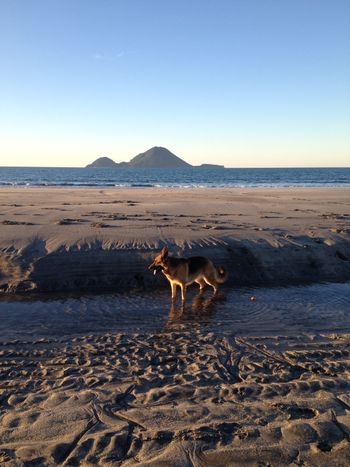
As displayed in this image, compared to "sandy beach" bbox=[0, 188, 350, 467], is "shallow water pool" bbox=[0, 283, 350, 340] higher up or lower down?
lower down

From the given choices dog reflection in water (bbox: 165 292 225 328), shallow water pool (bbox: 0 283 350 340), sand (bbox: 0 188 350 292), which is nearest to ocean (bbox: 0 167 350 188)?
sand (bbox: 0 188 350 292)

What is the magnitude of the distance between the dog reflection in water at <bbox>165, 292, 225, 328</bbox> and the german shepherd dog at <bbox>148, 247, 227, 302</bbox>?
281 mm

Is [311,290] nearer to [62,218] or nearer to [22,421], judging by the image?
[22,421]

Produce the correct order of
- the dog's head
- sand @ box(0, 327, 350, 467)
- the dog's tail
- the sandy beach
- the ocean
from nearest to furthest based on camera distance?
sand @ box(0, 327, 350, 467) → the sandy beach → the dog's head → the dog's tail → the ocean

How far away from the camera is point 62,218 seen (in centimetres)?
1482

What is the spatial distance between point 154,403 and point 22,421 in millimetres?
1387

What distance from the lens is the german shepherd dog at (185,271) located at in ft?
28.1

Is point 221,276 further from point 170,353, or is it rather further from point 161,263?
point 170,353

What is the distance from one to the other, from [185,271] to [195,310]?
954mm

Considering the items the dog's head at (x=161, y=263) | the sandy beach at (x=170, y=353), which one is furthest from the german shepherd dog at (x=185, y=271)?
the sandy beach at (x=170, y=353)

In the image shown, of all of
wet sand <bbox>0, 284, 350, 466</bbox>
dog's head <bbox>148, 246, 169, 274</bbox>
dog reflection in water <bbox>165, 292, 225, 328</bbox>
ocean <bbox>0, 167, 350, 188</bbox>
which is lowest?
dog reflection in water <bbox>165, 292, 225, 328</bbox>

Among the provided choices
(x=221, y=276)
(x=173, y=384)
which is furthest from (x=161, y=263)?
(x=173, y=384)

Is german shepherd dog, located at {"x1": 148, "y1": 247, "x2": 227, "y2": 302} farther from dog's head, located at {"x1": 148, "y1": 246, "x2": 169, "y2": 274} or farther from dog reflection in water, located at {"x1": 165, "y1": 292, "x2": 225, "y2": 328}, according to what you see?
dog reflection in water, located at {"x1": 165, "y1": 292, "x2": 225, "y2": 328}

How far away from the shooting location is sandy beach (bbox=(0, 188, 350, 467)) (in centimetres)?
371
